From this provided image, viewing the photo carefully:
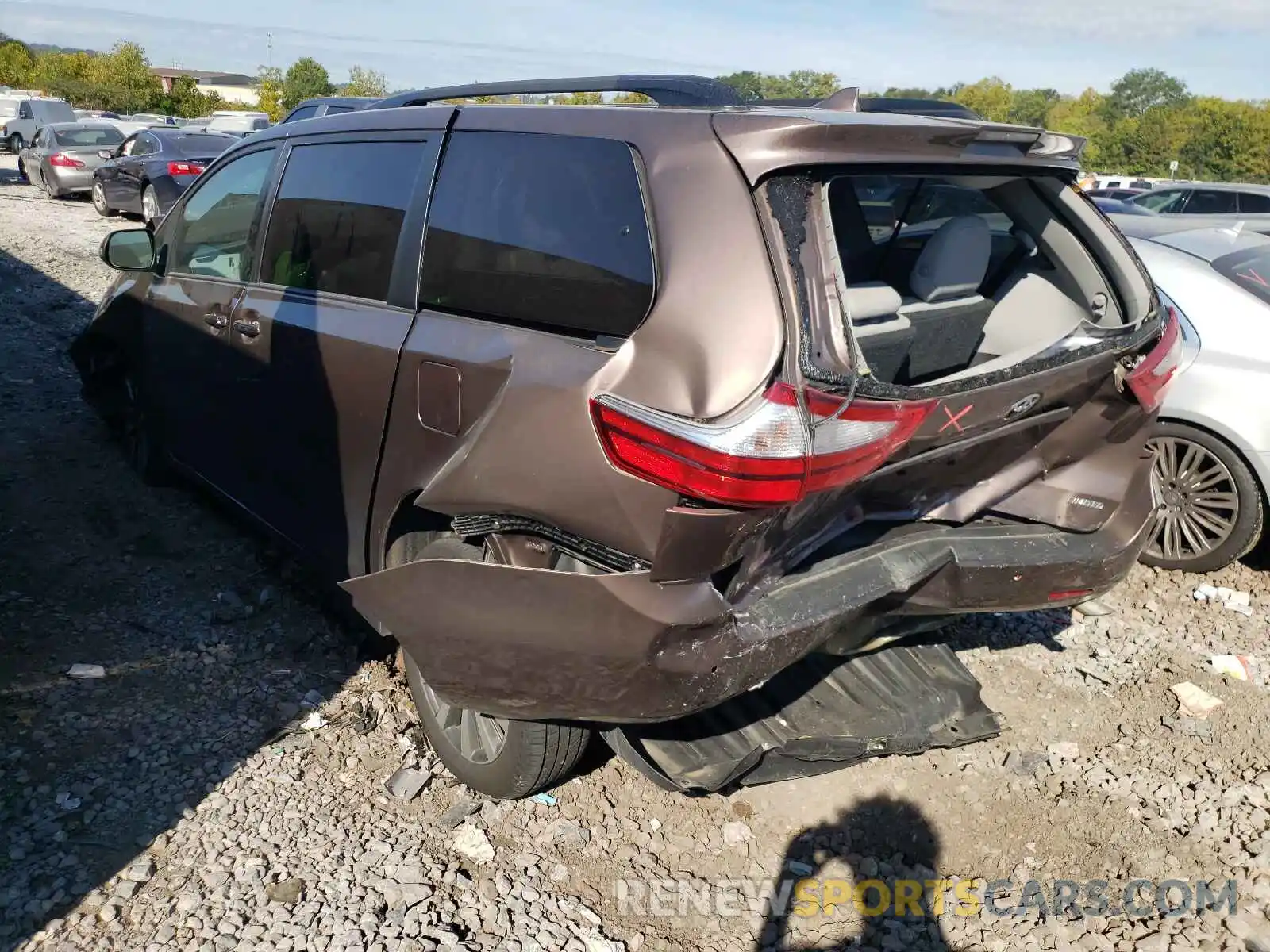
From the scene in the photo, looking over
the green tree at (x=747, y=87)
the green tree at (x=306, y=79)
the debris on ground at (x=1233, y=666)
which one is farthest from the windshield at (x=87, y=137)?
the green tree at (x=306, y=79)

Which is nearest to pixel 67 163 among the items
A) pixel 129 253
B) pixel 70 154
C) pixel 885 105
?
pixel 70 154

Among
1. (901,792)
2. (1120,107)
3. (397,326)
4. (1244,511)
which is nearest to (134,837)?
(397,326)

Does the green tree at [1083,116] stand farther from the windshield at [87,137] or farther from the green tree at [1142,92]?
the windshield at [87,137]

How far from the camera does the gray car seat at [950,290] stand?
2.96 meters

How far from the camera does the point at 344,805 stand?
9.80ft

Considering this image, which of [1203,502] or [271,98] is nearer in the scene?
[1203,502]

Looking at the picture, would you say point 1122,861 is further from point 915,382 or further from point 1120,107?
point 1120,107

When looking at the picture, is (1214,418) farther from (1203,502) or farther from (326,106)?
(326,106)

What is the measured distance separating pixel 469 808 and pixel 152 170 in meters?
14.8

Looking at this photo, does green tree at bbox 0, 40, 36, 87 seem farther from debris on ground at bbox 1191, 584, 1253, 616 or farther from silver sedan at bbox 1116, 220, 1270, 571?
debris on ground at bbox 1191, 584, 1253, 616

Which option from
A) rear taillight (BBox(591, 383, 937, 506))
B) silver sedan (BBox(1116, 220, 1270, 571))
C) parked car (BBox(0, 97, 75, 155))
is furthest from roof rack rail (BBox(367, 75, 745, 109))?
parked car (BBox(0, 97, 75, 155))

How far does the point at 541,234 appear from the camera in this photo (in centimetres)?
254

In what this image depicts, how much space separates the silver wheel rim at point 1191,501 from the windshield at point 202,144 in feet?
48.2

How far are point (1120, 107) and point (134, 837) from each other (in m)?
104
